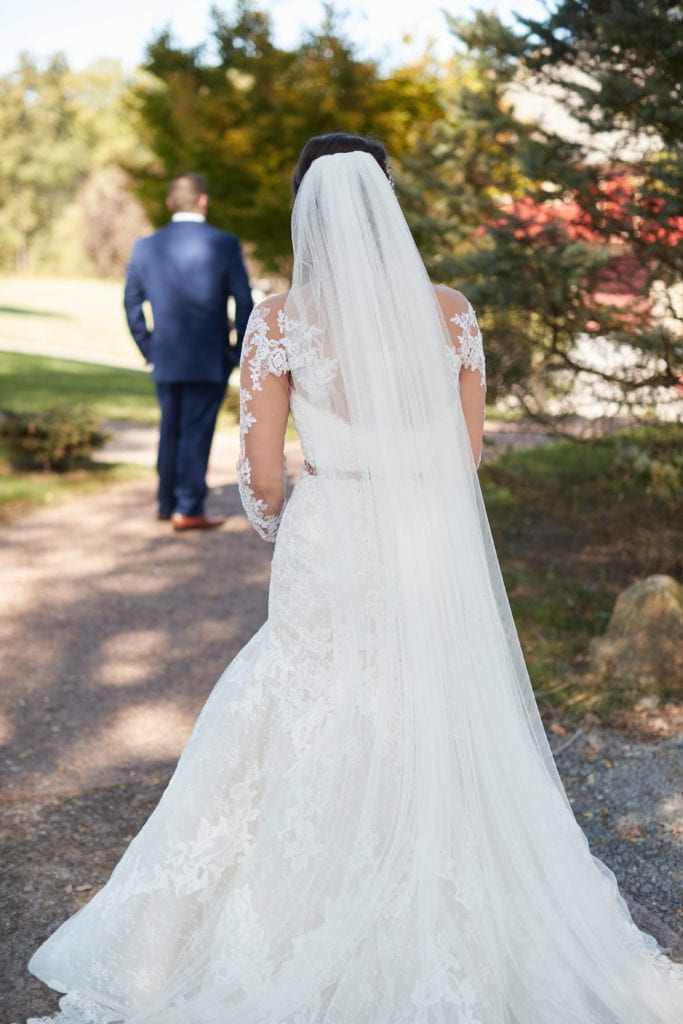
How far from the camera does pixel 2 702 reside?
466cm

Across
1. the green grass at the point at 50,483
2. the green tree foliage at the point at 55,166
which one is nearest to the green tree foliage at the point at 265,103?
the green grass at the point at 50,483

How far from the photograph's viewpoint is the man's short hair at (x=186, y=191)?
6.98m

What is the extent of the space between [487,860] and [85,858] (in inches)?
58.6

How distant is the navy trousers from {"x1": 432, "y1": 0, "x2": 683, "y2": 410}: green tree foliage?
219 centimetres

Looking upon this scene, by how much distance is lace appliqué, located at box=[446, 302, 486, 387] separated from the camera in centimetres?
272

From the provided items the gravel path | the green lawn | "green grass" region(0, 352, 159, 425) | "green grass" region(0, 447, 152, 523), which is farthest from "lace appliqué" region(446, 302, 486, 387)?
the green lawn

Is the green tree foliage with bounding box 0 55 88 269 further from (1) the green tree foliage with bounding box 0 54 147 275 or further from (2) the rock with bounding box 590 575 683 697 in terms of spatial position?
(2) the rock with bounding box 590 575 683 697

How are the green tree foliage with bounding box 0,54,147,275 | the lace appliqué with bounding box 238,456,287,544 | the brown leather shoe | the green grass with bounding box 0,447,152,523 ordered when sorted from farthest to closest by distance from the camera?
the green tree foliage with bounding box 0,54,147,275
the green grass with bounding box 0,447,152,523
the brown leather shoe
the lace appliqué with bounding box 238,456,287,544

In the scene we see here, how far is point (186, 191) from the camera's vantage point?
22.9 ft

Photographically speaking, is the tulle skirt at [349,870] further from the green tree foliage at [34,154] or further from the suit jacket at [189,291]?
the green tree foliage at [34,154]

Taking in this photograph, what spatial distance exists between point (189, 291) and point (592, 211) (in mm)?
2887

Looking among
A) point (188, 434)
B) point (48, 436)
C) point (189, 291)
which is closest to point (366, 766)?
point (188, 434)

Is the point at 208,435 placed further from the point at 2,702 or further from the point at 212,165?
the point at 212,165

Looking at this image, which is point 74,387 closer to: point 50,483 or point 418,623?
point 50,483
